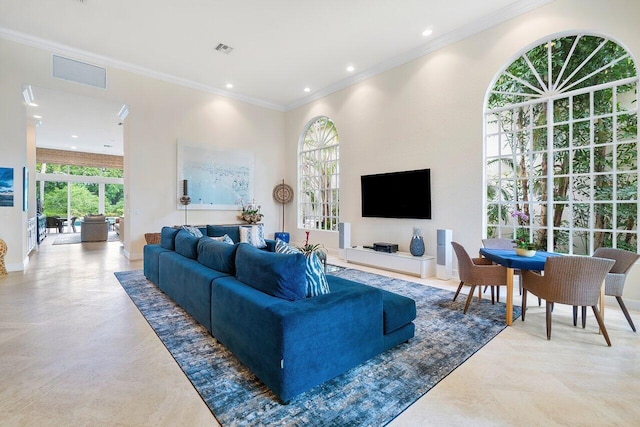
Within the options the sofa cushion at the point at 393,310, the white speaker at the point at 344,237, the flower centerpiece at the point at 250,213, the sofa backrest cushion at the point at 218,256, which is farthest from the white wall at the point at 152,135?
the sofa cushion at the point at 393,310

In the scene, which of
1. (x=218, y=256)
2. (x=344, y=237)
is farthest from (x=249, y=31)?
(x=344, y=237)

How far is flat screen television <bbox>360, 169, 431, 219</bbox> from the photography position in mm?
5195

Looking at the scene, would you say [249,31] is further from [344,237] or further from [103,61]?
[344,237]

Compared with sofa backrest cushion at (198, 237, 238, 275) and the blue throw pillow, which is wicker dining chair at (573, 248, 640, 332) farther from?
sofa backrest cushion at (198, 237, 238, 275)

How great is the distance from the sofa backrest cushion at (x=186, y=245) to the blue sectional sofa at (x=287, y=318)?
0.47 meters

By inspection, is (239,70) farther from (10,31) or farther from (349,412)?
(349,412)

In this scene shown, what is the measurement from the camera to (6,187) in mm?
4977

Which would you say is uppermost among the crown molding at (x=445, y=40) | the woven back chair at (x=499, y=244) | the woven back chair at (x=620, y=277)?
the crown molding at (x=445, y=40)

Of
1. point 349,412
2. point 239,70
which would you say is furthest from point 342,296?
point 239,70

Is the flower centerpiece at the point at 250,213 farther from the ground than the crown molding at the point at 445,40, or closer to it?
closer to it

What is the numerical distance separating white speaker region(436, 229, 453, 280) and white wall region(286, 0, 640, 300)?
0.19 m

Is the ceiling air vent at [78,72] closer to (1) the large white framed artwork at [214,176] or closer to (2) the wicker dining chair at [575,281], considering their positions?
(1) the large white framed artwork at [214,176]

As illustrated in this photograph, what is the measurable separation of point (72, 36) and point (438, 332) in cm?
695

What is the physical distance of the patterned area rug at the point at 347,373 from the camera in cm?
167
